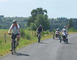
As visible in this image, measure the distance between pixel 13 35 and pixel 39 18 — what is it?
82.7m

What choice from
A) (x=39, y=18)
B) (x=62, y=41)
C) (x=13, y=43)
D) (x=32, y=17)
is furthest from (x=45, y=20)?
(x=13, y=43)

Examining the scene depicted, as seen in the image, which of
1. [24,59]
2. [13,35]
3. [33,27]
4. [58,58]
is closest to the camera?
[24,59]

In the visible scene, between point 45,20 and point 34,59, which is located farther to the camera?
point 45,20

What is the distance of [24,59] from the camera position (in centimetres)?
1105

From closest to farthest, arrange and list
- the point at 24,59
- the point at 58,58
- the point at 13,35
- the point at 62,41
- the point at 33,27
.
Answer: the point at 24,59 → the point at 58,58 → the point at 13,35 → the point at 62,41 → the point at 33,27

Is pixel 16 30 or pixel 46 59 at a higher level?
pixel 16 30

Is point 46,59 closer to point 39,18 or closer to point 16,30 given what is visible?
point 16,30

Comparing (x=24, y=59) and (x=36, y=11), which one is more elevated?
(x=36, y=11)

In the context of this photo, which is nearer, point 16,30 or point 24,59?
point 24,59

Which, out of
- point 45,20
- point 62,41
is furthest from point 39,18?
point 62,41

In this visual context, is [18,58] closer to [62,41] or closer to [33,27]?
[62,41]

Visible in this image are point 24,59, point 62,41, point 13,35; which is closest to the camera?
point 24,59

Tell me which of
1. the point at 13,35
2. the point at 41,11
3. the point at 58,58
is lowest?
the point at 58,58

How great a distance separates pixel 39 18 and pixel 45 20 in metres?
2.68
